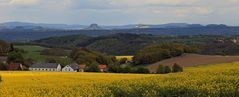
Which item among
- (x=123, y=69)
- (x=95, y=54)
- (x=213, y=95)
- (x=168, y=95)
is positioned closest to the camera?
(x=213, y=95)

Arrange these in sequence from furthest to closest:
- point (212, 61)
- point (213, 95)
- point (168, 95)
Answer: point (212, 61), point (168, 95), point (213, 95)

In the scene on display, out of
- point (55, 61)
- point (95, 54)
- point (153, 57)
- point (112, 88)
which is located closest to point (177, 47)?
point (153, 57)

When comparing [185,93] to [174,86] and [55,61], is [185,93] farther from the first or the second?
[55,61]

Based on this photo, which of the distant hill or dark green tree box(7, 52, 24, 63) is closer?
the distant hill

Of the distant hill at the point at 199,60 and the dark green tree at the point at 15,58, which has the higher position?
the distant hill at the point at 199,60

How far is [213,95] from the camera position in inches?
882

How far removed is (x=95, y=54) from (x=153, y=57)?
1935 cm

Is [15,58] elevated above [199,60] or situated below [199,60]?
below

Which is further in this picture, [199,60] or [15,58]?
[15,58]

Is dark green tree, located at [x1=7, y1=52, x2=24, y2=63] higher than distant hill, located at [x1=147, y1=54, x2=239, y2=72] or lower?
lower

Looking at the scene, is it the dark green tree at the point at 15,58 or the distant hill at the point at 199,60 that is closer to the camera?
the distant hill at the point at 199,60

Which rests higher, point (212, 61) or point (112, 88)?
point (112, 88)

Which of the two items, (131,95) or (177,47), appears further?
(177,47)

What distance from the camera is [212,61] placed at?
85.2 meters
